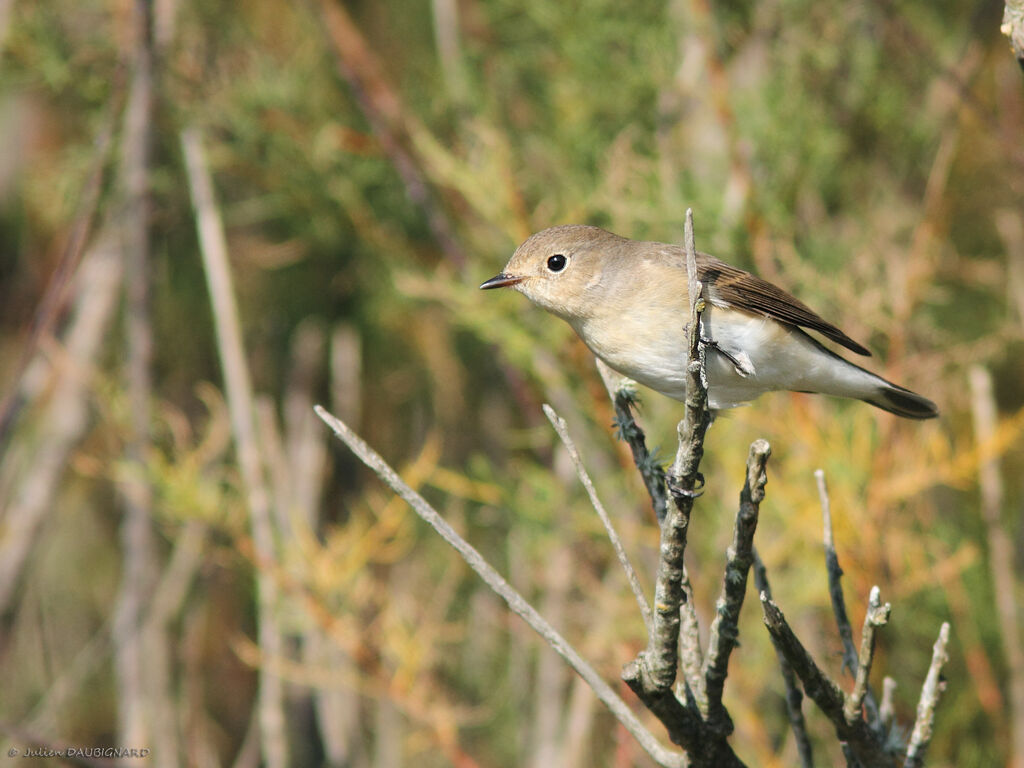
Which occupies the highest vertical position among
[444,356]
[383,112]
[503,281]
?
[383,112]

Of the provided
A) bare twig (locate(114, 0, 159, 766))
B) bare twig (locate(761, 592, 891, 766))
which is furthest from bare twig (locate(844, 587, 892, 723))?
bare twig (locate(114, 0, 159, 766))

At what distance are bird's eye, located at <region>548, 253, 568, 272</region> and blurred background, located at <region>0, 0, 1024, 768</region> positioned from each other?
0.60m

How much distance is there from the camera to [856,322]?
111 inches

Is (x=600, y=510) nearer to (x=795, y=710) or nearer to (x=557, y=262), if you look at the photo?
(x=795, y=710)

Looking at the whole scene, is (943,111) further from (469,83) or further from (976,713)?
(976,713)

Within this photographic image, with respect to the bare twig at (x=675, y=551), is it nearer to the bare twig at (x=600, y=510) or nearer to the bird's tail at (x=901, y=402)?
the bare twig at (x=600, y=510)

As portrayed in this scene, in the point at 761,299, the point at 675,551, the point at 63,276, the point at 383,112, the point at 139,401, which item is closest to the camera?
the point at 675,551

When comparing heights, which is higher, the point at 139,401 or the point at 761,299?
the point at 761,299

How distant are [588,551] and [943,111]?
1.95 meters

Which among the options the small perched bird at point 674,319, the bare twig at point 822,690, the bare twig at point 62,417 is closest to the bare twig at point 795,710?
the bare twig at point 822,690

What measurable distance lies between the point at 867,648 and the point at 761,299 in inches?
39.3

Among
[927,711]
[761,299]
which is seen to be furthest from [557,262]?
[927,711]

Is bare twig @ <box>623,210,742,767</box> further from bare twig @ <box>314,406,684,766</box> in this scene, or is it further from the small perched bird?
the small perched bird

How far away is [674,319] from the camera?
2.01 m
